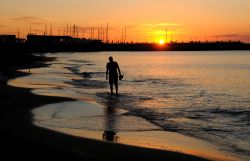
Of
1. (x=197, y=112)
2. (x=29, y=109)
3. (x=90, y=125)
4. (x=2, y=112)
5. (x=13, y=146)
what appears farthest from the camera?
(x=197, y=112)

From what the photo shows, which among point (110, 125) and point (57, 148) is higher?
point (57, 148)

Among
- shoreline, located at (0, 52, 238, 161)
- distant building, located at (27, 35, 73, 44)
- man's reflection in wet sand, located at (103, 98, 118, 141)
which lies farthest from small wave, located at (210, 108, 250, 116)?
distant building, located at (27, 35, 73, 44)

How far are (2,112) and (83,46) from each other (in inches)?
7374

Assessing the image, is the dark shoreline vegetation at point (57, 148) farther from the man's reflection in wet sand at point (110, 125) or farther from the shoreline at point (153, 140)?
the man's reflection in wet sand at point (110, 125)

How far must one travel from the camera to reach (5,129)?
32.3ft

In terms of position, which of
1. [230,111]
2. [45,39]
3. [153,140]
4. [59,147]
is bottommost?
[230,111]

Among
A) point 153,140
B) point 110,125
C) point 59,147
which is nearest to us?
point 59,147

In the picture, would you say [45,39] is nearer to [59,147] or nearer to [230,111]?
[230,111]

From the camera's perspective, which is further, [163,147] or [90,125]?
[90,125]

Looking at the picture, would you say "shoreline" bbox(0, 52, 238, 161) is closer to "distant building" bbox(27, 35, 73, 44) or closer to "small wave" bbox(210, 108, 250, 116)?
"small wave" bbox(210, 108, 250, 116)

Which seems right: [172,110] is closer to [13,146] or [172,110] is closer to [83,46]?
[13,146]

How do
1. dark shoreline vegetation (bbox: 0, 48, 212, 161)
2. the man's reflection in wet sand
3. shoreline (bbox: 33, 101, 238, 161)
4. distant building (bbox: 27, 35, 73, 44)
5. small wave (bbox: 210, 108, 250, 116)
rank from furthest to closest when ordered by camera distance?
distant building (bbox: 27, 35, 73, 44), small wave (bbox: 210, 108, 250, 116), the man's reflection in wet sand, shoreline (bbox: 33, 101, 238, 161), dark shoreline vegetation (bbox: 0, 48, 212, 161)

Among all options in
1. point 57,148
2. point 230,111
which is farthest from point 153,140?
point 230,111

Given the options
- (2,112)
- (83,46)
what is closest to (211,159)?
(2,112)
